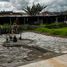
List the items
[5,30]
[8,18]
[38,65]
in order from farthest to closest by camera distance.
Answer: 1. [8,18]
2. [5,30]
3. [38,65]

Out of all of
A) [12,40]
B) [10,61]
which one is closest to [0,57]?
[10,61]

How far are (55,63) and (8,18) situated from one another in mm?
23708

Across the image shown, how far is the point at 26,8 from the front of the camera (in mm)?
40531

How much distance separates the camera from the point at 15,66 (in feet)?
23.2

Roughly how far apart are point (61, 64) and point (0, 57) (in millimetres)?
3415

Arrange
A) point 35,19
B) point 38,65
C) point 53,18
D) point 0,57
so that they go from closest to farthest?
point 38,65 < point 0,57 < point 35,19 < point 53,18

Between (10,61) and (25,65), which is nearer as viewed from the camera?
(25,65)

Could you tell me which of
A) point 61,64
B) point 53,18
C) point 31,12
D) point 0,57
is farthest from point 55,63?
point 31,12

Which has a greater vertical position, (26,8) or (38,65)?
(26,8)

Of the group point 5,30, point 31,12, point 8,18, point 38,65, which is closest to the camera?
point 38,65

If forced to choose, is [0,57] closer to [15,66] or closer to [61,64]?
[15,66]

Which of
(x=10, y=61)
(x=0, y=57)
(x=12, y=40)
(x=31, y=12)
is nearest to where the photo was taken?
(x=10, y=61)

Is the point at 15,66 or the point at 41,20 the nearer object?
the point at 15,66

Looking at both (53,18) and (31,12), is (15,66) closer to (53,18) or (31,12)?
(53,18)
